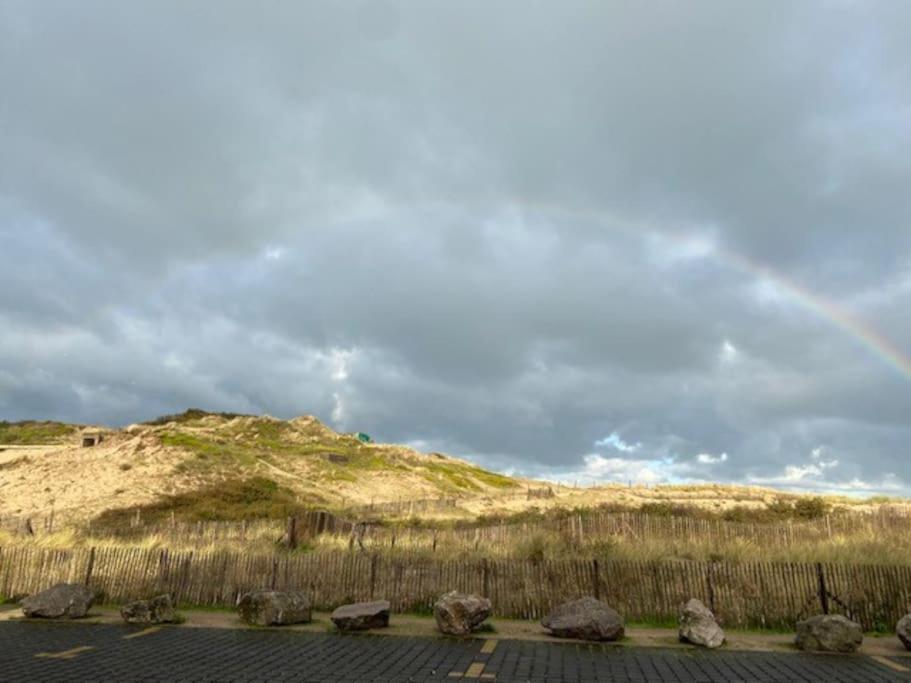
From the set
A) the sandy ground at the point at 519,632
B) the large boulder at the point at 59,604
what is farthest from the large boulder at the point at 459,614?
the large boulder at the point at 59,604

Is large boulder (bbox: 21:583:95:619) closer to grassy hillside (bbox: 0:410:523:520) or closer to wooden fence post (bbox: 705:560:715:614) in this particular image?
wooden fence post (bbox: 705:560:715:614)

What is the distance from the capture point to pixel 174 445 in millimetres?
64188

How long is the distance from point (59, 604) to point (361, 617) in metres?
8.03

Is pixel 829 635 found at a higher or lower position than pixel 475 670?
higher

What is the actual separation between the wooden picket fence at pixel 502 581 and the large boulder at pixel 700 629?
6.73ft

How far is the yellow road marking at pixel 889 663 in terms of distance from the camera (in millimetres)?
11211

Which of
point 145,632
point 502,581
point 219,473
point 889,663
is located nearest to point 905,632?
point 889,663

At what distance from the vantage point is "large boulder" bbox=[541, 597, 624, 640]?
43.6ft

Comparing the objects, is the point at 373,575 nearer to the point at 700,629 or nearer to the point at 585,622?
the point at 585,622

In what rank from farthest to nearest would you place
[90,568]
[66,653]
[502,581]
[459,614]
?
[90,568] < [502,581] < [459,614] < [66,653]

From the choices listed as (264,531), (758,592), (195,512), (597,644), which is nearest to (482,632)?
(597,644)

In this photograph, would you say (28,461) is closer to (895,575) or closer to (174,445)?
(174,445)

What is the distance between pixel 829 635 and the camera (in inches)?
496

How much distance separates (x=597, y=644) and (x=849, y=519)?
20.1 metres
